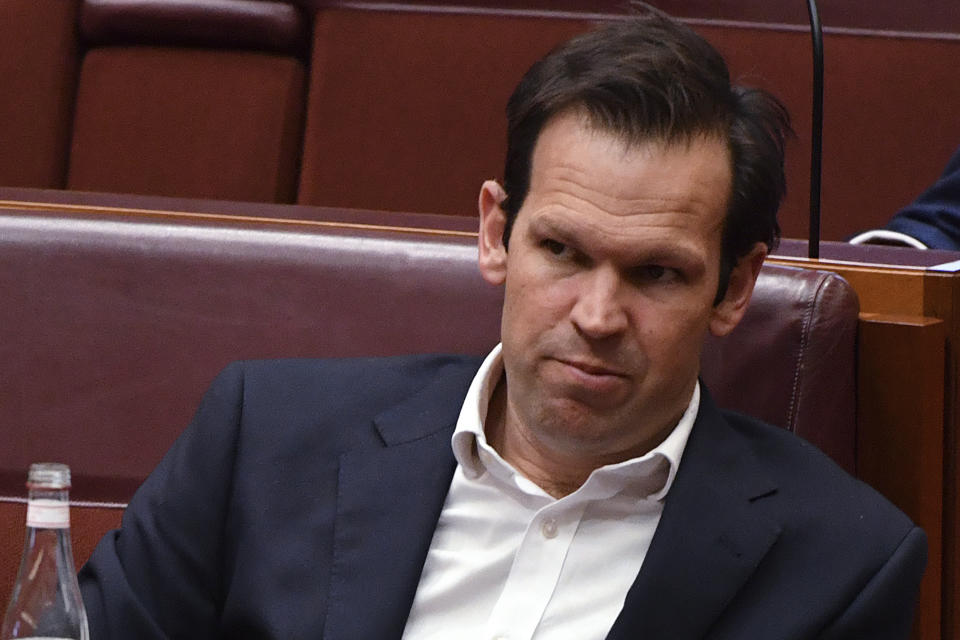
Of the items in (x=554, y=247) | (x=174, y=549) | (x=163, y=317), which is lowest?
(x=174, y=549)

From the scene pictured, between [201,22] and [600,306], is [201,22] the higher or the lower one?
the higher one

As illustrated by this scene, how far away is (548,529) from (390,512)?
10cm

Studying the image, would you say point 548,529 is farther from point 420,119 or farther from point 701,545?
point 420,119

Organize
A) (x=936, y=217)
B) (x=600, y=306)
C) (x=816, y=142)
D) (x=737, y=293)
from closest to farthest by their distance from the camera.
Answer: (x=600, y=306)
(x=737, y=293)
(x=816, y=142)
(x=936, y=217)

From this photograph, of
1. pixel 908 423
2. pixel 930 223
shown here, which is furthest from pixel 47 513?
pixel 930 223

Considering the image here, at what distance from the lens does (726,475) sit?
0.83 metres

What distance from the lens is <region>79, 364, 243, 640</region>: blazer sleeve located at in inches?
31.7

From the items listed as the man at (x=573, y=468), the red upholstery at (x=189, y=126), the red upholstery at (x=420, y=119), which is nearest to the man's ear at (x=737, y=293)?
the man at (x=573, y=468)

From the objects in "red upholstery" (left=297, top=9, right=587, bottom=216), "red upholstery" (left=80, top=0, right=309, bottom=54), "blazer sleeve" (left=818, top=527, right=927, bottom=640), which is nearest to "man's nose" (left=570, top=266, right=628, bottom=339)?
"blazer sleeve" (left=818, top=527, right=927, bottom=640)

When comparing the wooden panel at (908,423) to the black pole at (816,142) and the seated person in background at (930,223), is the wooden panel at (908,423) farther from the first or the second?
the seated person in background at (930,223)

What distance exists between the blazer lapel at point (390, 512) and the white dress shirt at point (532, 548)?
0.02m

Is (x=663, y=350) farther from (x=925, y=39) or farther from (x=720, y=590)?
(x=925, y=39)

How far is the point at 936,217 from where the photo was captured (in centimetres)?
139

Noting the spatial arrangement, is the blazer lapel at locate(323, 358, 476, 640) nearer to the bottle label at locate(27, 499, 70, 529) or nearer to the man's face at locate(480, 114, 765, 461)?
the man's face at locate(480, 114, 765, 461)
